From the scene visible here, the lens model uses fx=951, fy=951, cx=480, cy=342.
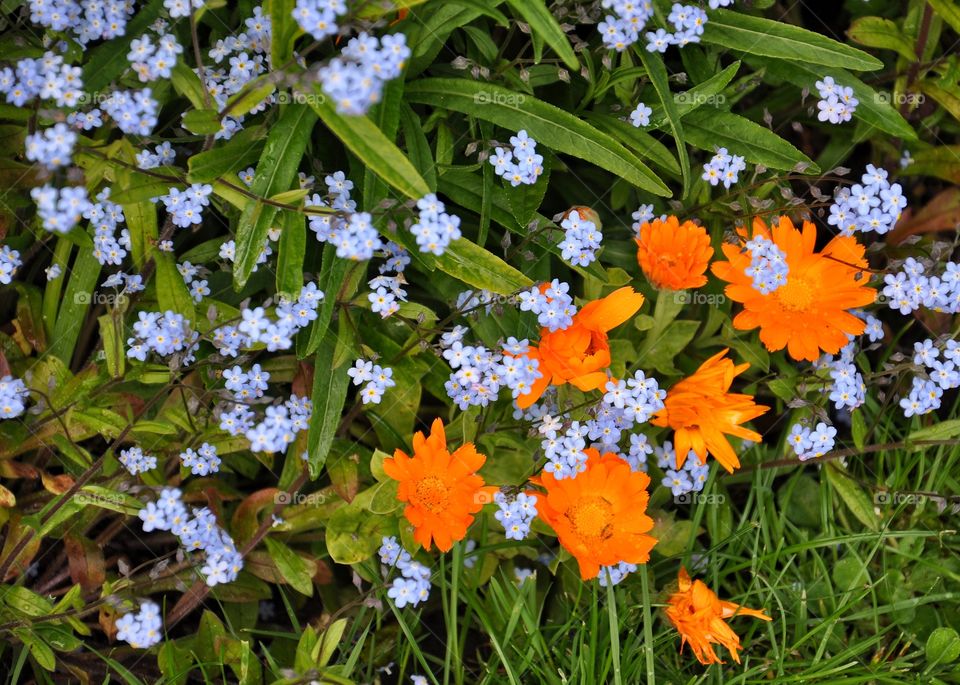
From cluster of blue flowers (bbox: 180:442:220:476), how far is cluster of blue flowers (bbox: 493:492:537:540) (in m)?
0.68

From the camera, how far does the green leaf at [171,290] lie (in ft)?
7.24

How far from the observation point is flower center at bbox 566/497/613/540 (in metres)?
2.28

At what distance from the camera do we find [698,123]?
253cm

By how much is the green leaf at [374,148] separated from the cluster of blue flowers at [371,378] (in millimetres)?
451

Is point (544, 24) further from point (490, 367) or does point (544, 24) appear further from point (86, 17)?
point (86, 17)

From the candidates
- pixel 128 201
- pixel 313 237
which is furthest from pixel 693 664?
pixel 128 201

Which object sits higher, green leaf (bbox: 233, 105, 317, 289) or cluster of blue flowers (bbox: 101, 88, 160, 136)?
cluster of blue flowers (bbox: 101, 88, 160, 136)

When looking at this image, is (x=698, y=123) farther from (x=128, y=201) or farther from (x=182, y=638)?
(x=182, y=638)

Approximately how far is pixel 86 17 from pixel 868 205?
1.87m

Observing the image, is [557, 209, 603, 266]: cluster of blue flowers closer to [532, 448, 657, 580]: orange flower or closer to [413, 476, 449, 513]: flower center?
[532, 448, 657, 580]: orange flower

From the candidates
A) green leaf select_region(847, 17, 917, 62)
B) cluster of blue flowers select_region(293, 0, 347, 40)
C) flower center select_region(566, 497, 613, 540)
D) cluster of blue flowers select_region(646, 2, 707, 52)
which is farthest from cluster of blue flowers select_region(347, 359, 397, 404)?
green leaf select_region(847, 17, 917, 62)

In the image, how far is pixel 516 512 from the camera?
2.19m

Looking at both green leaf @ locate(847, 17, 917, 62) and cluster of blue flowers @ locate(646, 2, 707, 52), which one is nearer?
cluster of blue flowers @ locate(646, 2, 707, 52)

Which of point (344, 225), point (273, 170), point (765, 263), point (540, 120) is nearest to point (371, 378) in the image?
point (344, 225)
